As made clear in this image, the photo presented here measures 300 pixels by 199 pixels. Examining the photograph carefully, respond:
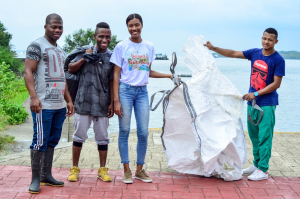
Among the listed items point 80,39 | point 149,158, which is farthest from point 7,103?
point 80,39

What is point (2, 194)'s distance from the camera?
3.94m

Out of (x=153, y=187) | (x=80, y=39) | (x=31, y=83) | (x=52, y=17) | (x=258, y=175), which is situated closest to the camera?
(x=31, y=83)

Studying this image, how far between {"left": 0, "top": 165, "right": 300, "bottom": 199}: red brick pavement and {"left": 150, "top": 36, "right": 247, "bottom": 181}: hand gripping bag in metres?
0.18

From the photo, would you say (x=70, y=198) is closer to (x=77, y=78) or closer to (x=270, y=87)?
(x=77, y=78)

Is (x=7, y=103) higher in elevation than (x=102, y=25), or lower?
lower

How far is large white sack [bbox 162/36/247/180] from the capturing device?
171 inches

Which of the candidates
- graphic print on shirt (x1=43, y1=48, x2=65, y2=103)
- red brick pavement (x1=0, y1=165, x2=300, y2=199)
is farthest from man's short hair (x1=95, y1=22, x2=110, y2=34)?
red brick pavement (x1=0, y1=165, x2=300, y2=199)

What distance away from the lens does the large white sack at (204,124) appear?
4348 millimetres

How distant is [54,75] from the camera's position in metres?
4.01

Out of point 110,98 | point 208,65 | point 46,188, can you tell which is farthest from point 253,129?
point 46,188

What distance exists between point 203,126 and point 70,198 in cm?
161

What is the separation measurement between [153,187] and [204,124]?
2.94ft

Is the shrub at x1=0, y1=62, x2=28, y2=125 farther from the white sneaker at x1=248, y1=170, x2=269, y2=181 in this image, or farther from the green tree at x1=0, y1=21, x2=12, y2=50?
the green tree at x1=0, y1=21, x2=12, y2=50

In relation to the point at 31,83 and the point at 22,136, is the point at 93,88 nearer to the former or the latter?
the point at 31,83
